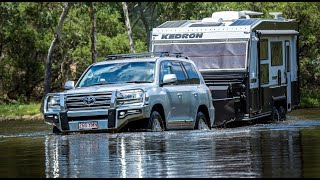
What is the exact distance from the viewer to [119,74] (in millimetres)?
20578

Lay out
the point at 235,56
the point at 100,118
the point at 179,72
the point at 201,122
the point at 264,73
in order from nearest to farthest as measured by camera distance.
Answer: the point at 100,118 < the point at 179,72 < the point at 201,122 < the point at 235,56 < the point at 264,73

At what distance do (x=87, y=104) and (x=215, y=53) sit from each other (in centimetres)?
757

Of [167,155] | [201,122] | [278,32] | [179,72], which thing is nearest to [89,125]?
[179,72]

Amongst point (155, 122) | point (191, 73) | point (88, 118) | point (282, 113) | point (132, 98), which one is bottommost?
point (282, 113)

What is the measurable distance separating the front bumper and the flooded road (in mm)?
196

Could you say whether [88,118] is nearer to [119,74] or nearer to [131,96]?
[131,96]

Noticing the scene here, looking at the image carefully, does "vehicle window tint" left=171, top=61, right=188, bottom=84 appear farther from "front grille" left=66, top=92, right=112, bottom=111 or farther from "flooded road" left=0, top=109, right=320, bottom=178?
"front grille" left=66, top=92, right=112, bottom=111

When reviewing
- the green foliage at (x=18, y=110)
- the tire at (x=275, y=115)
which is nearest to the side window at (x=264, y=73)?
the tire at (x=275, y=115)

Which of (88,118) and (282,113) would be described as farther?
(282,113)

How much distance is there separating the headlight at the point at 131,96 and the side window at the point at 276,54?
931cm

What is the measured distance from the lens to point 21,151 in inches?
645

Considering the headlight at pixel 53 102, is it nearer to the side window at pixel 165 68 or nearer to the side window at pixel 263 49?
the side window at pixel 165 68

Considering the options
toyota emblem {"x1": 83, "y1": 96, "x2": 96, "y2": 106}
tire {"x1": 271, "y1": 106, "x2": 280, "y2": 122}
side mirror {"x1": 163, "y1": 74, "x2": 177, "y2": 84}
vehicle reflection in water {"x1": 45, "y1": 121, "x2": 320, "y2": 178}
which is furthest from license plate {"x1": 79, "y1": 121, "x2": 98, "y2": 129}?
tire {"x1": 271, "y1": 106, "x2": 280, "y2": 122}

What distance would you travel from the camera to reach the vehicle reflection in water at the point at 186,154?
11820mm
